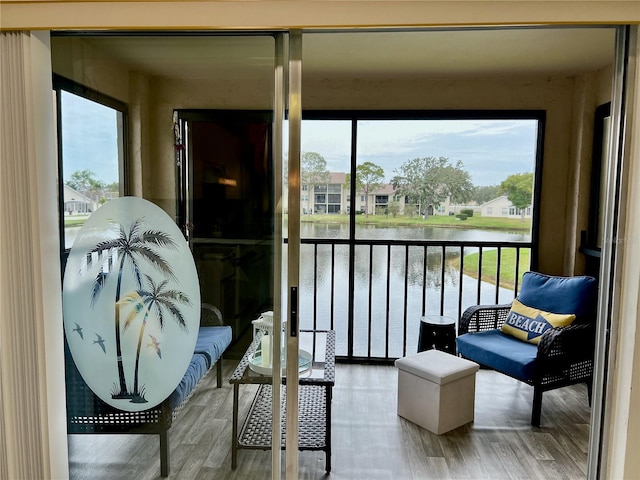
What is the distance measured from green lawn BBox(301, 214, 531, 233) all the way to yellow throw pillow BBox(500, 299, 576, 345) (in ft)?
2.32

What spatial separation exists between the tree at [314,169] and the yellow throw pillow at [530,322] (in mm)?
1768

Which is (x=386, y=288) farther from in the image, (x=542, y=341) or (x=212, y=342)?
(x=212, y=342)

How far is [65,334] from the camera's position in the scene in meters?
1.87

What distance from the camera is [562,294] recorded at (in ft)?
10.3

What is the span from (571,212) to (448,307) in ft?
4.11

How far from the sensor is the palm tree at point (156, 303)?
185 centimetres

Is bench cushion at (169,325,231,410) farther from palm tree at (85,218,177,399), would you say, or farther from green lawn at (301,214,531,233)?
green lawn at (301,214,531,233)

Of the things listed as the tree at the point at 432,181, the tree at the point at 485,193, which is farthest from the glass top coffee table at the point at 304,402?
the tree at the point at 485,193

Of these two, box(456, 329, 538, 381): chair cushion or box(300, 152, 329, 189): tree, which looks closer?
box(456, 329, 538, 381): chair cushion

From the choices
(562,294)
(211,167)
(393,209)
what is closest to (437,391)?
(562,294)

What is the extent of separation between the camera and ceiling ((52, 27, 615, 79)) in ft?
5.82

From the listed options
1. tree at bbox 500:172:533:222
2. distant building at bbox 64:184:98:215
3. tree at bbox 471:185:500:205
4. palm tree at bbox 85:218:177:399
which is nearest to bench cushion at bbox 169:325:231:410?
palm tree at bbox 85:218:177:399

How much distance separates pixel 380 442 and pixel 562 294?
5.45 feet

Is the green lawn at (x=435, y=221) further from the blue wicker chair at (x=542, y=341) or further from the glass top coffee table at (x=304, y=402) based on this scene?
the glass top coffee table at (x=304, y=402)
